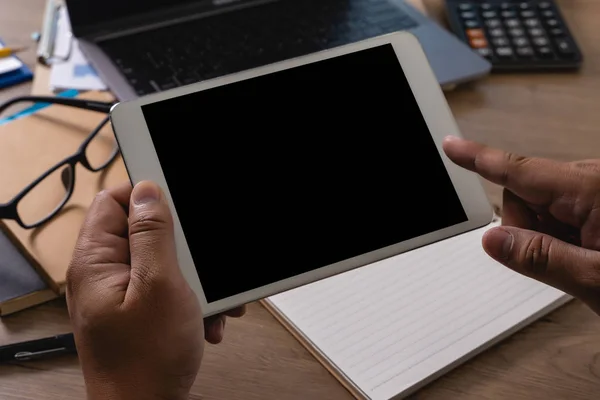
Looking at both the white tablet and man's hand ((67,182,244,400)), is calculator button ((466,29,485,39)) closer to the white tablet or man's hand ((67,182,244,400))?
the white tablet

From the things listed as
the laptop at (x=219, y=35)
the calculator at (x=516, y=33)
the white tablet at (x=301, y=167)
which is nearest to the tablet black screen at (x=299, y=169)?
the white tablet at (x=301, y=167)

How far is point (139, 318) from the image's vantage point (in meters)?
0.44

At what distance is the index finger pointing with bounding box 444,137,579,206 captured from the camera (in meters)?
0.53

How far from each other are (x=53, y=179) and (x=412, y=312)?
0.38 metres

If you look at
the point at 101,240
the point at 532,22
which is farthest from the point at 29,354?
the point at 532,22

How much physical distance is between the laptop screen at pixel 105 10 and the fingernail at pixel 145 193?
0.43 m

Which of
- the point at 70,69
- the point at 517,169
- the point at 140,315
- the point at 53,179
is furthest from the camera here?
the point at 70,69

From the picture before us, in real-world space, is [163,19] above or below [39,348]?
above

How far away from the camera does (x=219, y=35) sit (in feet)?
2.76

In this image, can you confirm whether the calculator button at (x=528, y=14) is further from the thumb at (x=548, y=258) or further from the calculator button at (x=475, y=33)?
the thumb at (x=548, y=258)

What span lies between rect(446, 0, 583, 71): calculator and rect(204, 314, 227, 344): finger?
53 cm

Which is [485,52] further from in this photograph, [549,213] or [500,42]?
[549,213]

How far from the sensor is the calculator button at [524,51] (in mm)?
855

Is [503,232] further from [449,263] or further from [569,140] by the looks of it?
[569,140]
